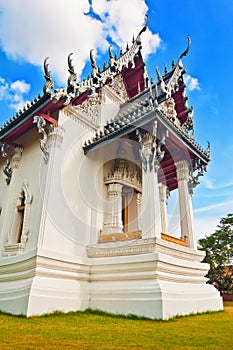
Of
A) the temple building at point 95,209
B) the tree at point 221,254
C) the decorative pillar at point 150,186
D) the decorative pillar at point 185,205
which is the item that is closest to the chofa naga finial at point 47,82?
the temple building at point 95,209

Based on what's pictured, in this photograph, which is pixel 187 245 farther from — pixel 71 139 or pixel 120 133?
pixel 71 139

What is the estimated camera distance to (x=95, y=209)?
7852mm

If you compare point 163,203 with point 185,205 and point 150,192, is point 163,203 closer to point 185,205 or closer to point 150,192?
point 185,205

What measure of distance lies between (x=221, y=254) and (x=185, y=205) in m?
8.79

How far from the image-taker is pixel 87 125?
8734mm

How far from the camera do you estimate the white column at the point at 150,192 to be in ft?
20.3

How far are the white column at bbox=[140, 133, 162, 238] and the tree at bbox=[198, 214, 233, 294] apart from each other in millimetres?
10575

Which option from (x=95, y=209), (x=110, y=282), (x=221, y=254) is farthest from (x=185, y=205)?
(x=221, y=254)

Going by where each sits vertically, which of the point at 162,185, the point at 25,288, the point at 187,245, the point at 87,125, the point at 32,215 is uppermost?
the point at 87,125

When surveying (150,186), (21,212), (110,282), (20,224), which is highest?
(150,186)

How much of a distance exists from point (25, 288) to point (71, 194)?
2.63m

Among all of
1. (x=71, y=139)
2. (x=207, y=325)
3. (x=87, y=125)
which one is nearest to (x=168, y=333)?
(x=207, y=325)

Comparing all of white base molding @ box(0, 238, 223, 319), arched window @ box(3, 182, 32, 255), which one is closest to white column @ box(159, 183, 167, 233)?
white base molding @ box(0, 238, 223, 319)

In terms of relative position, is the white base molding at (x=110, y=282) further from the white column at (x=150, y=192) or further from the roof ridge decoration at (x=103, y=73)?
the roof ridge decoration at (x=103, y=73)
